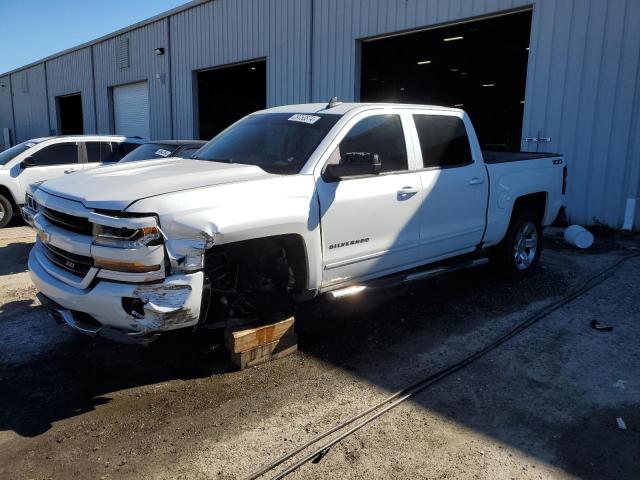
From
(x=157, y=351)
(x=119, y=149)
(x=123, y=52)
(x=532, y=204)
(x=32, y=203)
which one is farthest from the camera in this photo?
(x=123, y=52)

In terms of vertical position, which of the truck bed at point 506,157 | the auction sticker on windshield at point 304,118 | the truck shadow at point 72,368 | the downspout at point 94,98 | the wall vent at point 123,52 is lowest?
the truck shadow at point 72,368

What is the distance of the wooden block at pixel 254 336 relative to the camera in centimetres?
391

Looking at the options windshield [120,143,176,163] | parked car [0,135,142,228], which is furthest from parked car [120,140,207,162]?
parked car [0,135,142,228]

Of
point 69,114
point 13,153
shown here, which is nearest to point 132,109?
point 69,114

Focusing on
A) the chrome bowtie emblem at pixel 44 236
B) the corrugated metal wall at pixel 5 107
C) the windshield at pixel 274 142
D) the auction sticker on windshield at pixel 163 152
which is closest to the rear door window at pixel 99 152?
the auction sticker on windshield at pixel 163 152

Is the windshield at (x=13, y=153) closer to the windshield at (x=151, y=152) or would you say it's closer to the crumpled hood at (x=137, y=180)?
the windshield at (x=151, y=152)

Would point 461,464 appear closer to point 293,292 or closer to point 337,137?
point 293,292

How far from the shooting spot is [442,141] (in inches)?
208

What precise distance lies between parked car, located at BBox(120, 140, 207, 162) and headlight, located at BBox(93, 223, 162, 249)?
4.87 metres

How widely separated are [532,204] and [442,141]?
194 centimetres

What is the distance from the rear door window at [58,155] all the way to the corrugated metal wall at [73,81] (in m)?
14.7

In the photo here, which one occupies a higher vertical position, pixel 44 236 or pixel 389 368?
pixel 44 236

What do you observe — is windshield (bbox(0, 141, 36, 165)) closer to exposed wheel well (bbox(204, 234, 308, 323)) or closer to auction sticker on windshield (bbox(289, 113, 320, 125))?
auction sticker on windshield (bbox(289, 113, 320, 125))

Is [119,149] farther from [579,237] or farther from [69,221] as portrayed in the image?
[579,237]
